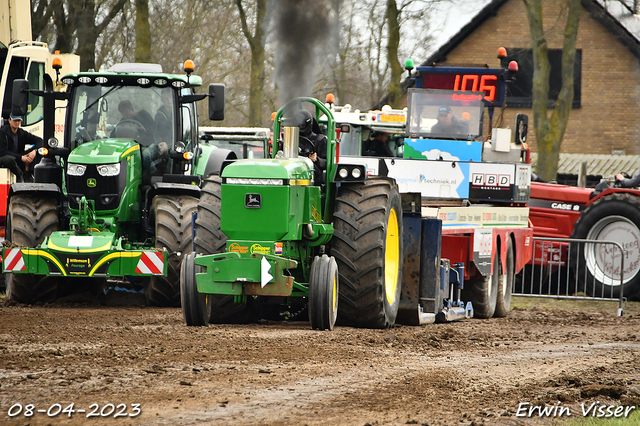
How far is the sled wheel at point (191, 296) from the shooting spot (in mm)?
8141

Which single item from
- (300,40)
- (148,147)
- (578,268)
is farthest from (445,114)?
(148,147)

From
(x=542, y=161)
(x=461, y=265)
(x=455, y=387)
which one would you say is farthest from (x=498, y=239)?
(x=542, y=161)

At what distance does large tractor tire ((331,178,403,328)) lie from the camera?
8.40 metres

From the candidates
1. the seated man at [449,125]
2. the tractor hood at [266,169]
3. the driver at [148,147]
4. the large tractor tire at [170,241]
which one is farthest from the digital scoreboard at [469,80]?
the tractor hood at [266,169]

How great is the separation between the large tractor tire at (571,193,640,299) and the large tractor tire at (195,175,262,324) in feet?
23.1

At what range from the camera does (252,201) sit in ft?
26.3

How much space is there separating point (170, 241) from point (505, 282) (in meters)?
4.83

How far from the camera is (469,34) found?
120 ft

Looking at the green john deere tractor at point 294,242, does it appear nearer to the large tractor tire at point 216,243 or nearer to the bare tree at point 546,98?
the large tractor tire at point 216,243

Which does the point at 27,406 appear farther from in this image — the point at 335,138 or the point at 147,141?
the point at 147,141

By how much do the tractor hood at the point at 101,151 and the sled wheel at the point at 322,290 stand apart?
157 inches

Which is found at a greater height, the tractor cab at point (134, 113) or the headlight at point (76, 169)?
the tractor cab at point (134, 113)

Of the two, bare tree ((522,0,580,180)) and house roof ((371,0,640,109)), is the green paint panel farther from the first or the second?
house roof ((371,0,640,109))

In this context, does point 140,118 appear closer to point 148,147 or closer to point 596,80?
point 148,147
